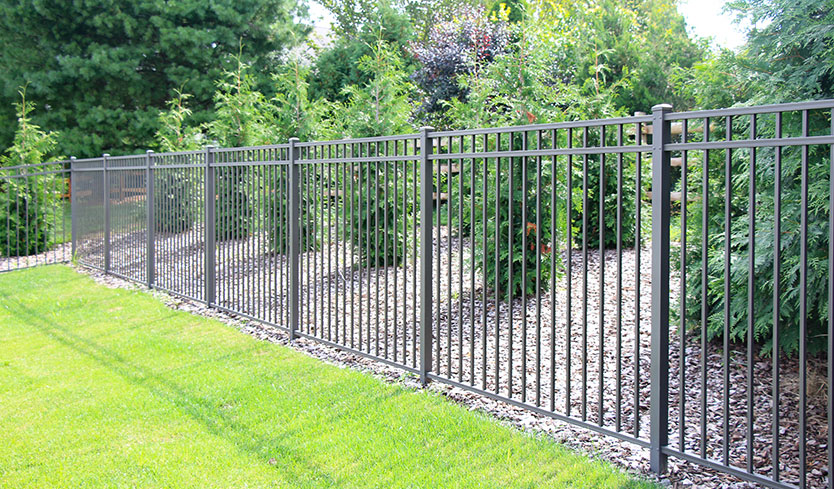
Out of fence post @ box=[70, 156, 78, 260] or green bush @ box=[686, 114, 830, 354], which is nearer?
green bush @ box=[686, 114, 830, 354]

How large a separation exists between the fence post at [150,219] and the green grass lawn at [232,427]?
2.78 metres

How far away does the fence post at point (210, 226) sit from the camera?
24.9ft

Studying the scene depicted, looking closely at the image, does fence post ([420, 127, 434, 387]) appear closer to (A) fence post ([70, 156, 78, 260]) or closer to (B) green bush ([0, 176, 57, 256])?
(A) fence post ([70, 156, 78, 260])

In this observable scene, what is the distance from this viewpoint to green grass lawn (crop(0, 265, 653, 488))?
11.4 feet

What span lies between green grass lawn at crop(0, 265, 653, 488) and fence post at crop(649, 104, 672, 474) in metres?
0.32

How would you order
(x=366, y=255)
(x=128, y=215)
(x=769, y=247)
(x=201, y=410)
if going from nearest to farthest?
(x=769, y=247), (x=201, y=410), (x=366, y=255), (x=128, y=215)

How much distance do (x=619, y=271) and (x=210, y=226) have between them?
18.4 ft

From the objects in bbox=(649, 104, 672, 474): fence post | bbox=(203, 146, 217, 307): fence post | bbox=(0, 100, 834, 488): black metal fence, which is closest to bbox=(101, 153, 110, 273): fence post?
bbox=(0, 100, 834, 488): black metal fence

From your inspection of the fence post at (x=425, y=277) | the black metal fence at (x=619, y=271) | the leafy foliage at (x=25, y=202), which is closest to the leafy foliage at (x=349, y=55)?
the leafy foliage at (x=25, y=202)

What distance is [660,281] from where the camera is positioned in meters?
3.33

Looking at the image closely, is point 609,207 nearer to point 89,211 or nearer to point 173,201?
point 173,201

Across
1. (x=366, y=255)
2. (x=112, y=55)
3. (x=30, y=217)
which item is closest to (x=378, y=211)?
(x=366, y=255)

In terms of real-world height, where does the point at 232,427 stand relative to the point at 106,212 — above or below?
below

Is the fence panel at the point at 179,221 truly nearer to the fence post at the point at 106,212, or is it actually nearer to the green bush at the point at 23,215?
the fence post at the point at 106,212
